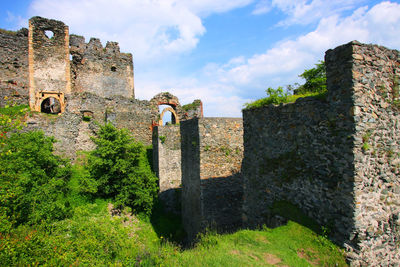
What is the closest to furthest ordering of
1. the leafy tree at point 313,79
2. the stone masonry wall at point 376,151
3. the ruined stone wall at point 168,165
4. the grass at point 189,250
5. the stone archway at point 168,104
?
1. the stone masonry wall at point 376,151
2. the grass at point 189,250
3. the leafy tree at point 313,79
4. the ruined stone wall at point 168,165
5. the stone archway at point 168,104

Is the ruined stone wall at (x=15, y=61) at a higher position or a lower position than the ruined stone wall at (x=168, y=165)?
higher

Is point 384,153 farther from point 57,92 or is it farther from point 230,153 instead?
point 57,92

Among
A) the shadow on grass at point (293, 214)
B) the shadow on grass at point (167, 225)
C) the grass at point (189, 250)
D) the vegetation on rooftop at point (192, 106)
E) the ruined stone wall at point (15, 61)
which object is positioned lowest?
the shadow on grass at point (167, 225)

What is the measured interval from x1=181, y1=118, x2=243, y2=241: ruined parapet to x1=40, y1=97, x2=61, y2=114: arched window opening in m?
18.0

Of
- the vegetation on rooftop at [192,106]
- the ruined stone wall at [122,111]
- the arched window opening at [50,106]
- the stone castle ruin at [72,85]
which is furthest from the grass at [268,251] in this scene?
the arched window opening at [50,106]

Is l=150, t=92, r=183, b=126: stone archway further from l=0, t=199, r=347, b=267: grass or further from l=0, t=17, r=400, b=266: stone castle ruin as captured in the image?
l=0, t=199, r=347, b=267: grass

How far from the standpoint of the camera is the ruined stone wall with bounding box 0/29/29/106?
19344 millimetres

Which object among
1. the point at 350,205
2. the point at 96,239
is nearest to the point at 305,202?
the point at 350,205

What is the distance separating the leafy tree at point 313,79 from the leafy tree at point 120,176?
28.6ft

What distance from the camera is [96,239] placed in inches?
285

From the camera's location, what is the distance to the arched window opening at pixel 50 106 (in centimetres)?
2322

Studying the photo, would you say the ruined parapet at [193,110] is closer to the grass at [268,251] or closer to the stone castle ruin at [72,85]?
the stone castle ruin at [72,85]

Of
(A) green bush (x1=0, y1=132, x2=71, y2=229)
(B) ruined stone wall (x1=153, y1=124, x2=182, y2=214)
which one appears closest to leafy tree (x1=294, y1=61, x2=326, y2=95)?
(B) ruined stone wall (x1=153, y1=124, x2=182, y2=214)

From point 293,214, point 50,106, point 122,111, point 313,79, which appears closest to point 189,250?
point 293,214
